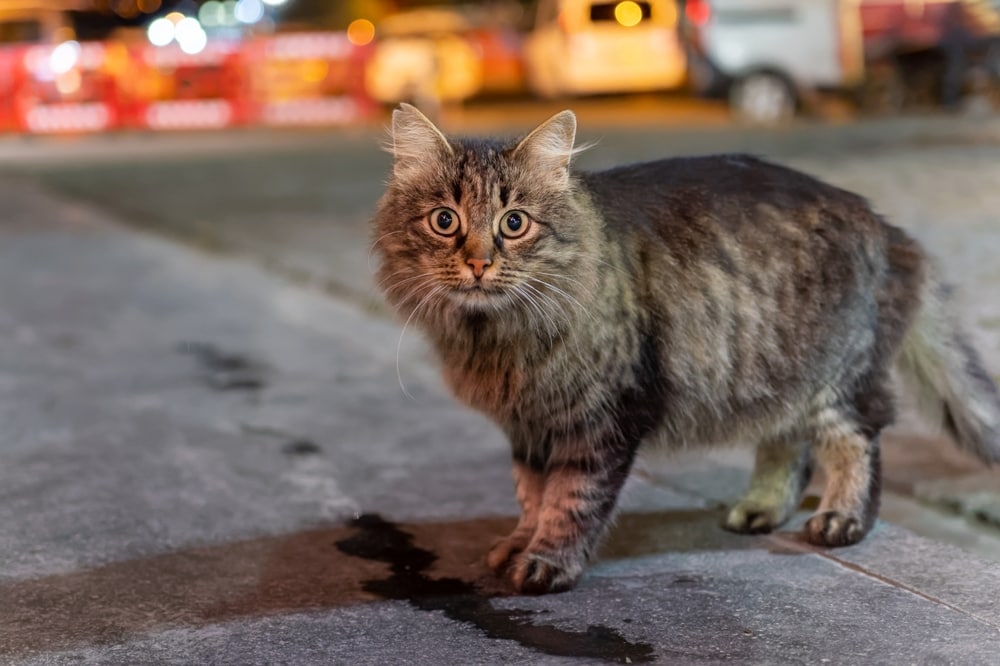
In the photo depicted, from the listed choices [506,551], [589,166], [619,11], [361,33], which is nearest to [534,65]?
[619,11]

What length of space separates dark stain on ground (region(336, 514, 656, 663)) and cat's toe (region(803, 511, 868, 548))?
3.03 ft

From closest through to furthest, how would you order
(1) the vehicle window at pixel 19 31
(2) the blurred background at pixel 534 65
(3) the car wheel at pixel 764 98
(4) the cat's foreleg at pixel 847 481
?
(4) the cat's foreleg at pixel 847 481, (2) the blurred background at pixel 534 65, (3) the car wheel at pixel 764 98, (1) the vehicle window at pixel 19 31

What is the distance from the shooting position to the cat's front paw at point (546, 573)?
3.86 meters

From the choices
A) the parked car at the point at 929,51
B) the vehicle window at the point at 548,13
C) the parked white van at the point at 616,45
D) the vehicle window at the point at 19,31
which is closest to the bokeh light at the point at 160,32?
the vehicle window at the point at 19,31

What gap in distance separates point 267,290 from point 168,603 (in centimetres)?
499

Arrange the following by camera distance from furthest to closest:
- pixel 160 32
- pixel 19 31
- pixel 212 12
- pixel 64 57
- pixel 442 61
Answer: pixel 212 12
pixel 160 32
pixel 19 31
pixel 442 61
pixel 64 57

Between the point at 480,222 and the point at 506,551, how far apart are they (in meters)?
1.02

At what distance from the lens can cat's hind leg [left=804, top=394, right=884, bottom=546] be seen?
420cm

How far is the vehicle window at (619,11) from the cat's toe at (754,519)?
17.2 meters

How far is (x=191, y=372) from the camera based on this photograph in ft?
22.2

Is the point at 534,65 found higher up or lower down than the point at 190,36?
lower down

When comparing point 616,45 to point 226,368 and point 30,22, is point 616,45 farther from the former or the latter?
point 226,368

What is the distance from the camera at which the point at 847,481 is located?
4.23 metres

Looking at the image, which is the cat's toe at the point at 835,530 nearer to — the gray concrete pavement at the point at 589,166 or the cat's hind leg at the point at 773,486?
the cat's hind leg at the point at 773,486
